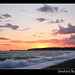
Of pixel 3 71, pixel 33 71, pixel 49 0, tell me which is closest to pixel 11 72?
pixel 3 71

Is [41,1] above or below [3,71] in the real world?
above

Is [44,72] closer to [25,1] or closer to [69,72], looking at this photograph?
[69,72]

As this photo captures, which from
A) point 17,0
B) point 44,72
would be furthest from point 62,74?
point 17,0

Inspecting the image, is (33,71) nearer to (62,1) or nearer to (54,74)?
(54,74)

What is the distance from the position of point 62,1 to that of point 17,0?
3.60 ft

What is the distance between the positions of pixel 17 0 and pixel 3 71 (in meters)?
1.74

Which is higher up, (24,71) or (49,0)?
(49,0)

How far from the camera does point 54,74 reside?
11.3ft


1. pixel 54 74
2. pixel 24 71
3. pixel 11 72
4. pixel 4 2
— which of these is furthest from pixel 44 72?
pixel 4 2

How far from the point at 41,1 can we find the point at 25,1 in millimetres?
390

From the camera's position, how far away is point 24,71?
3.51m

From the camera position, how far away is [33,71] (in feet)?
11.5

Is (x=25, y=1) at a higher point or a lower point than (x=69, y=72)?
higher

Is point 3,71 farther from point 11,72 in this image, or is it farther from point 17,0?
point 17,0
